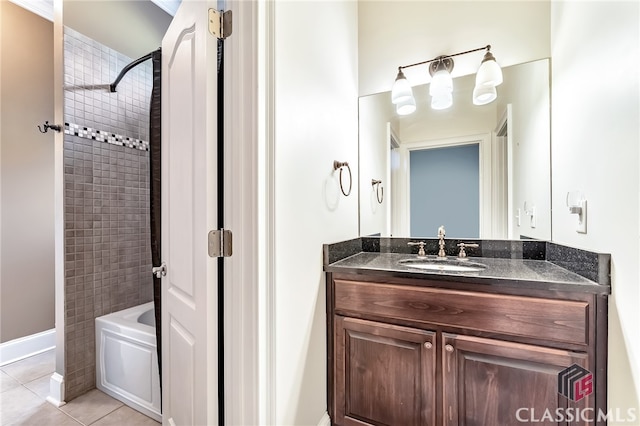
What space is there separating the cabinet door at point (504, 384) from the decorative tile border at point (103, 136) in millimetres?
2408

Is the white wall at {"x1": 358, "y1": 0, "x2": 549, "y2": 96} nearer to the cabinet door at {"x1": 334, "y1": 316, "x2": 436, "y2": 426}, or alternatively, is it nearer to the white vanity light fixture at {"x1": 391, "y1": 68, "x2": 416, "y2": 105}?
the white vanity light fixture at {"x1": 391, "y1": 68, "x2": 416, "y2": 105}

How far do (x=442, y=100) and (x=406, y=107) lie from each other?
0.69 ft

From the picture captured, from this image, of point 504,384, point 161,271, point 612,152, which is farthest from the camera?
point 161,271

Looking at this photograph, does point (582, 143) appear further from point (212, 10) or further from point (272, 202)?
point (212, 10)

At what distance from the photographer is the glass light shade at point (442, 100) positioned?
1.67m

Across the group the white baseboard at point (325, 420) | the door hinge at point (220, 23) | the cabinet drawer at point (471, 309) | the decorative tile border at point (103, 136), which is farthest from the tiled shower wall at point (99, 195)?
the cabinet drawer at point (471, 309)

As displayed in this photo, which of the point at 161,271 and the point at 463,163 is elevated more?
the point at 463,163

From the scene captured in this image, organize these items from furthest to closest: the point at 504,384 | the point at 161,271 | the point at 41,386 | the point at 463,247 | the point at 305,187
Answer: the point at 41,386, the point at 463,247, the point at 161,271, the point at 305,187, the point at 504,384

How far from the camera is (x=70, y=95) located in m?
1.76

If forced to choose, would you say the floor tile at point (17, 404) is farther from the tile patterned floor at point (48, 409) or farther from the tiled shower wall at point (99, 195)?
the tiled shower wall at point (99, 195)

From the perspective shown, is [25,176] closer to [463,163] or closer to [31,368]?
[31,368]

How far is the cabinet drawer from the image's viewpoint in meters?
0.97

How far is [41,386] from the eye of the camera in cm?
187

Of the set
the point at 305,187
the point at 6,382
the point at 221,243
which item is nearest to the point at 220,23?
the point at 305,187
